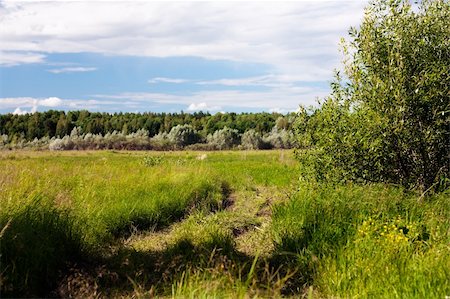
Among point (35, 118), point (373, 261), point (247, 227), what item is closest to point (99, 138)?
point (35, 118)

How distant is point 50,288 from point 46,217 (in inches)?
56.5

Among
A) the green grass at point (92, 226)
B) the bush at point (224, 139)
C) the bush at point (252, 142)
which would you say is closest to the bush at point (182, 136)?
the bush at point (224, 139)

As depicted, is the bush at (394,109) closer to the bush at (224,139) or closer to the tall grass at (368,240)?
the tall grass at (368,240)

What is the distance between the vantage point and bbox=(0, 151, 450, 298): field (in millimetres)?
6496

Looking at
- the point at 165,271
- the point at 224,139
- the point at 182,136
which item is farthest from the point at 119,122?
the point at 165,271

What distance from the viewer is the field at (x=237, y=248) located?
650 centimetres

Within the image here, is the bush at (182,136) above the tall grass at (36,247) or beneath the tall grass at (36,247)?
beneath

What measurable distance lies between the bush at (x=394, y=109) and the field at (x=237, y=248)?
0.73 metres

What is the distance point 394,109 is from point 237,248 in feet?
15.2

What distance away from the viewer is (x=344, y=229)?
855 cm

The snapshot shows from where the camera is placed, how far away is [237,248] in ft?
32.3

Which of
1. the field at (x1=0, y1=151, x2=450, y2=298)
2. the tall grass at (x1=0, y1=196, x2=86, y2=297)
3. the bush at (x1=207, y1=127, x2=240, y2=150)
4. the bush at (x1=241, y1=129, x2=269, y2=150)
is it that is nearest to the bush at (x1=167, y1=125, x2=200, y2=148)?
the bush at (x1=207, y1=127, x2=240, y2=150)

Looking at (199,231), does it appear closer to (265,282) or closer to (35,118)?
(265,282)

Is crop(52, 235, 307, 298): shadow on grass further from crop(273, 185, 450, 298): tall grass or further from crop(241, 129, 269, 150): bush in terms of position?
crop(241, 129, 269, 150): bush
